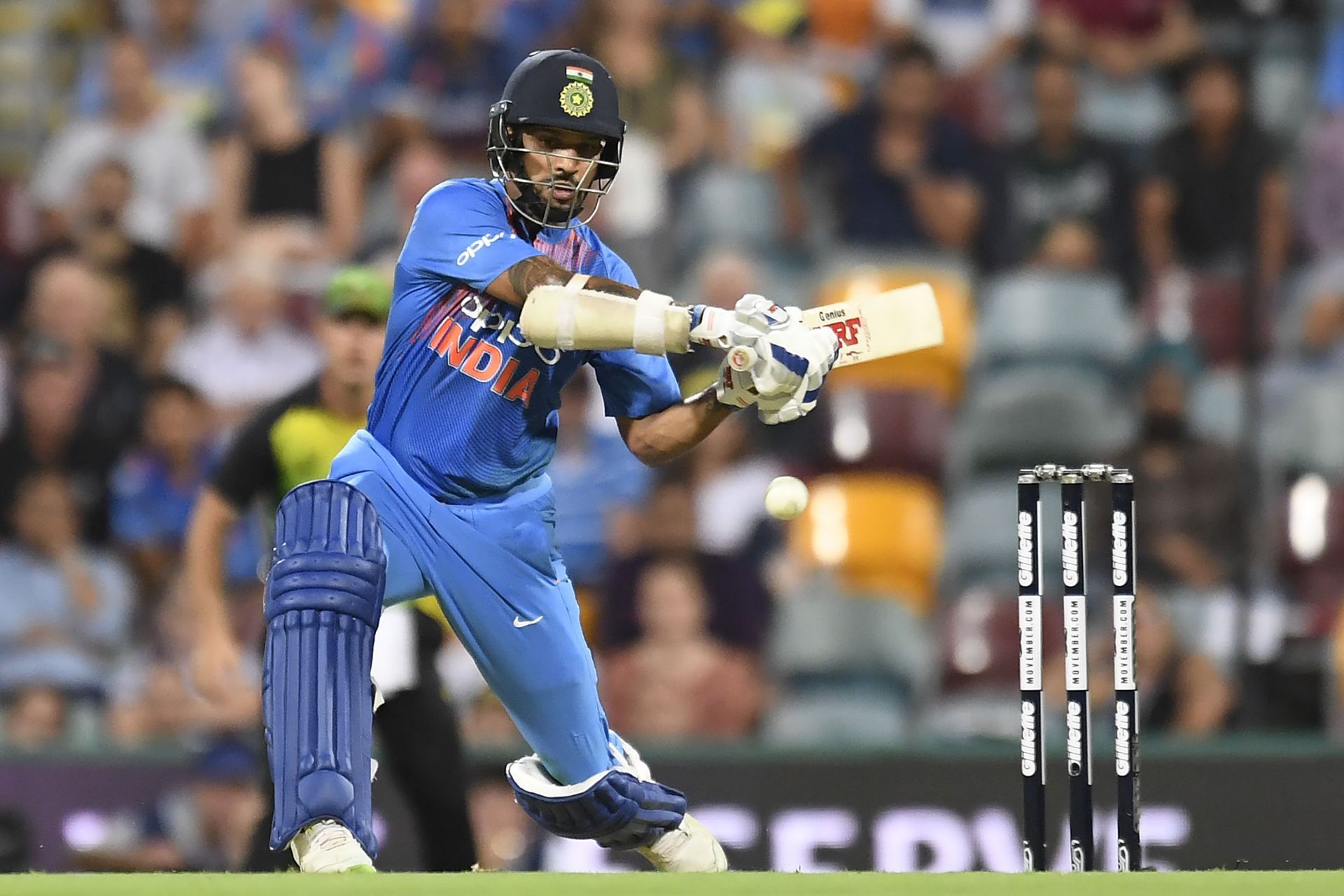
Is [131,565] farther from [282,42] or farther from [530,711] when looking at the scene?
[530,711]

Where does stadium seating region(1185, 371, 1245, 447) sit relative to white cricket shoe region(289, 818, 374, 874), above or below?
above

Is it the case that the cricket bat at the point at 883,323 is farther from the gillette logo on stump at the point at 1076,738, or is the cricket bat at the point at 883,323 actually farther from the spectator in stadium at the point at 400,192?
the spectator in stadium at the point at 400,192

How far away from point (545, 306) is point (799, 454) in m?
4.42

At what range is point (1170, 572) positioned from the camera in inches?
322

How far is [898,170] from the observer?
929cm

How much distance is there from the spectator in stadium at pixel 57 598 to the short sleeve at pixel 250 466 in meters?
2.26

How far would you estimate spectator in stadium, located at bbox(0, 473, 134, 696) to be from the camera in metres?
8.40

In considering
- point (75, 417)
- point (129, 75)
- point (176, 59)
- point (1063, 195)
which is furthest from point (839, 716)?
point (176, 59)

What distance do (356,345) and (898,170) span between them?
12.4ft

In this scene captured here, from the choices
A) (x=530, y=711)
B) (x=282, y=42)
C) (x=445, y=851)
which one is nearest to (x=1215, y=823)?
(x=445, y=851)

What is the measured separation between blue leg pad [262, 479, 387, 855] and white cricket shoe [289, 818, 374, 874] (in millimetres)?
27

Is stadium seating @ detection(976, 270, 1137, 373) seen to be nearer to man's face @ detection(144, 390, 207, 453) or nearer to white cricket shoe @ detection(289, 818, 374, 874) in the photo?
man's face @ detection(144, 390, 207, 453)

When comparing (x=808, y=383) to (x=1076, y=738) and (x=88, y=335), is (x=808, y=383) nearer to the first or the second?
(x=1076, y=738)

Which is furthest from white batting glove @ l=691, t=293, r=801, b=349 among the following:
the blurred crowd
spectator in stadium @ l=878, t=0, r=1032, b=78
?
spectator in stadium @ l=878, t=0, r=1032, b=78
